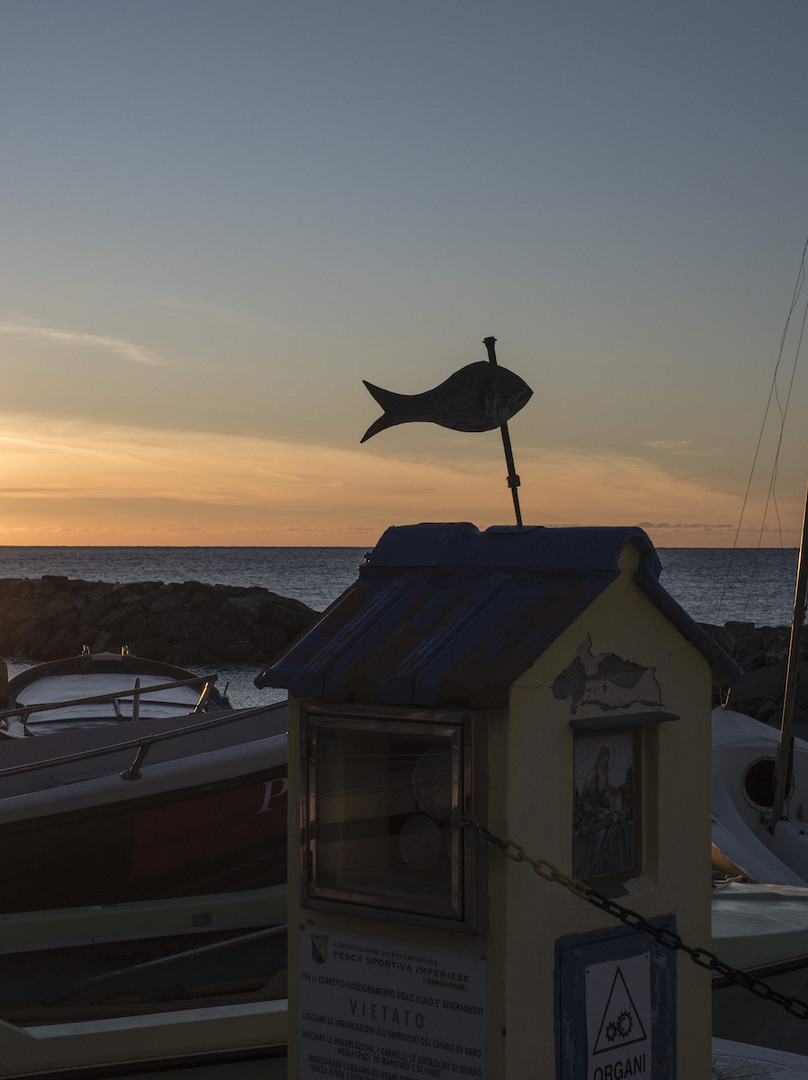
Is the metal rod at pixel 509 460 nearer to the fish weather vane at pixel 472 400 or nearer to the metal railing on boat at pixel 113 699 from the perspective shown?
the fish weather vane at pixel 472 400

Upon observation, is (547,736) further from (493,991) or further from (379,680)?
(493,991)

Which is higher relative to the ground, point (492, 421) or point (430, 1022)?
point (492, 421)

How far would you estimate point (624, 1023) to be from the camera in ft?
12.2

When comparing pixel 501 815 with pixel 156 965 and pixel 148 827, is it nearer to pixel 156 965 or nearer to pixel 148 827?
pixel 156 965

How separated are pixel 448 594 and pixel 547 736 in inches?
24.8

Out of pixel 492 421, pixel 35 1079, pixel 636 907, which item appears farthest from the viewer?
pixel 35 1079

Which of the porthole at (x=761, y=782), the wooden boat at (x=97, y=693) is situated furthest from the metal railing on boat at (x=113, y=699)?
the porthole at (x=761, y=782)

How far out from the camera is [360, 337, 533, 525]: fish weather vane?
14.2 feet

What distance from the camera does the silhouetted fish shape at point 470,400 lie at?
14.2 ft

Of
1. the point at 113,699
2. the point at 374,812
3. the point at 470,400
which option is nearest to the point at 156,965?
the point at 113,699

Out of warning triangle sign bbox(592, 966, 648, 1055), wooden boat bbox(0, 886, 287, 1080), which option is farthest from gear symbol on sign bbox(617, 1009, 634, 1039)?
wooden boat bbox(0, 886, 287, 1080)

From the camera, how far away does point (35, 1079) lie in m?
5.25

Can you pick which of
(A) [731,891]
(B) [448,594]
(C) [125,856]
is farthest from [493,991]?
(C) [125,856]

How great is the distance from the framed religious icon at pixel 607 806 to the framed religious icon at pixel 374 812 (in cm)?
40
